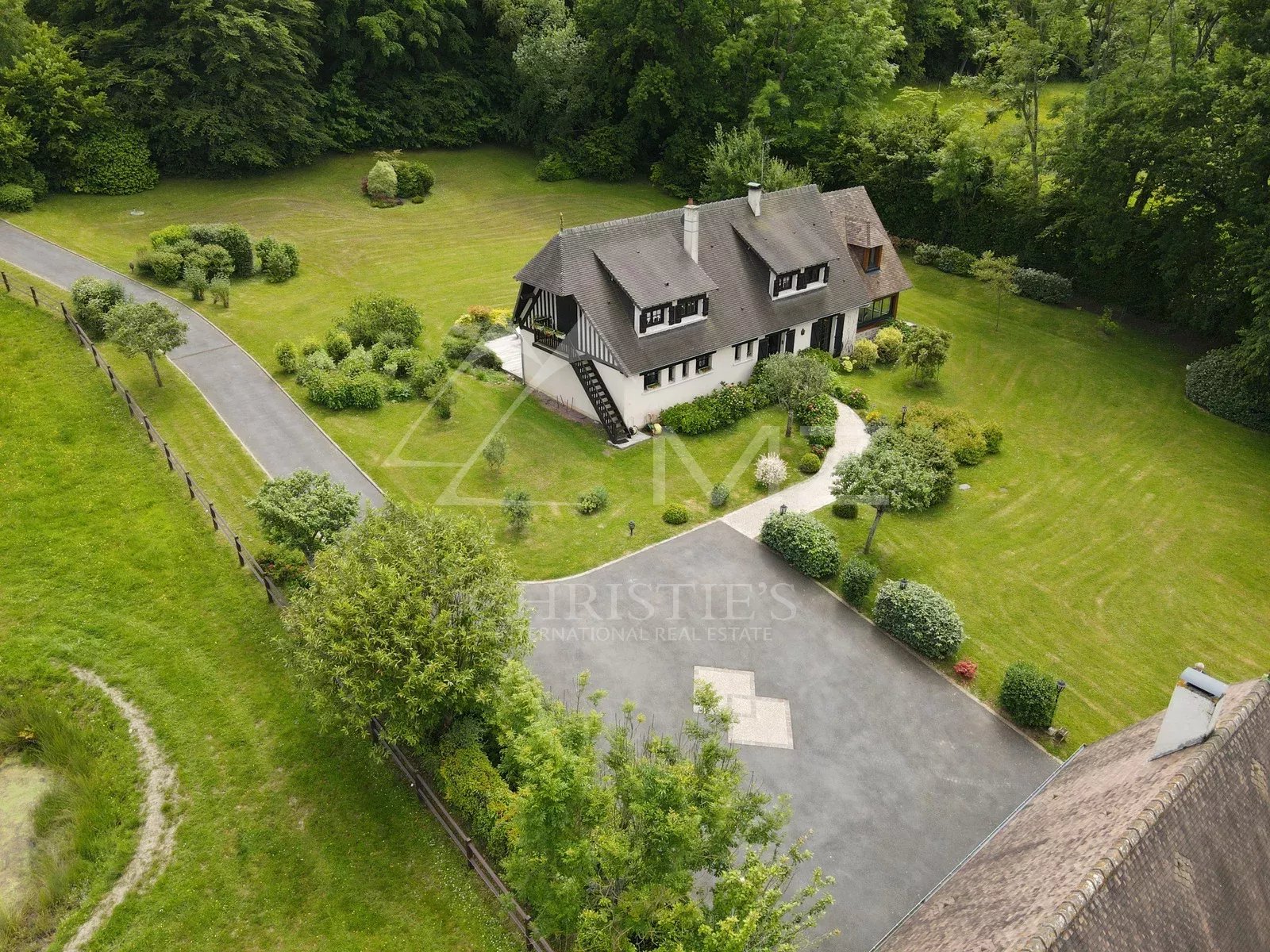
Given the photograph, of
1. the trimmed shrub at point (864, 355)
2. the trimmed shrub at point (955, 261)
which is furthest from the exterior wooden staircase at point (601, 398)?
the trimmed shrub at point (955, 261)

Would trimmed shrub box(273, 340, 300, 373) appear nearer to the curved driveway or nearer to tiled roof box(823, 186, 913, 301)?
the curved driveway

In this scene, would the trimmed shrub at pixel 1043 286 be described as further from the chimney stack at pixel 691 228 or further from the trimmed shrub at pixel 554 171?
the trimmed shrub at pixel 554 171

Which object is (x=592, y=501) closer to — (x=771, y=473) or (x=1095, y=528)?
(x=771, y=473)

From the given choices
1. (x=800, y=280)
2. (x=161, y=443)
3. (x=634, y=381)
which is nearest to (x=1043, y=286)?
(x=800, y=280)

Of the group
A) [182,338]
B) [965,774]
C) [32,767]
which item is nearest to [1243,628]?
[965,774]

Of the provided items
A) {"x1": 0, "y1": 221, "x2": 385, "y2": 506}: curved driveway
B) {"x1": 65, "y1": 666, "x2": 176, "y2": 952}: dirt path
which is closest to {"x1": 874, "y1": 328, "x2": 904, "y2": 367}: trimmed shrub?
{"x1": 0, "y1": 221, "x2": 385, "y2": 506}: curved driveway
